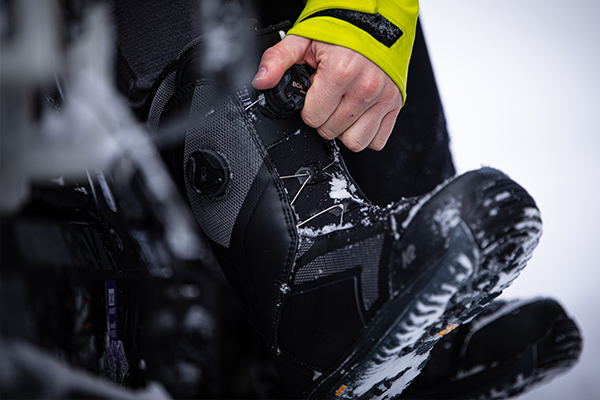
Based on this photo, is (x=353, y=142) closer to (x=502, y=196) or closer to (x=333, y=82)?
(x=333, y=82)

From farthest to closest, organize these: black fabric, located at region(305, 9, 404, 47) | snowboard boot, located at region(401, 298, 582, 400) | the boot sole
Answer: snowboard boot, located at region(401, 298, 582, 400) → black fabric, located at region(305, 9, 404, 47) → the boot sole

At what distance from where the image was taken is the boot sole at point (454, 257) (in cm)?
33

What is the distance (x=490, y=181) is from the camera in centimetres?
34

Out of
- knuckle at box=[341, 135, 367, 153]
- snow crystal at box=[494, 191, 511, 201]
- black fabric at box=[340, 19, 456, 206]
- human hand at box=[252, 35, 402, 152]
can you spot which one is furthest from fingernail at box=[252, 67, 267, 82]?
black fabric at box=[340, 19, 456, 206]

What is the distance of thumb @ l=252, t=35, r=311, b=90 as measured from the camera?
41 centimetres

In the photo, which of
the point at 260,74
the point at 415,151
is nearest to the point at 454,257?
the point at 260,74

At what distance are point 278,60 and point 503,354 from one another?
19.5 inches

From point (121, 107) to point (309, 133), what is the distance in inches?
9.7

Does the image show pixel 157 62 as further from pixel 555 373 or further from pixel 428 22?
pixel 555 373

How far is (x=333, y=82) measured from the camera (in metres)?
0.42

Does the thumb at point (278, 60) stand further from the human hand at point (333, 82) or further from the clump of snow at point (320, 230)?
the clump of snow at point (320, 230)

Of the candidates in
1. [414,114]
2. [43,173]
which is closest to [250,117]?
[43,173]

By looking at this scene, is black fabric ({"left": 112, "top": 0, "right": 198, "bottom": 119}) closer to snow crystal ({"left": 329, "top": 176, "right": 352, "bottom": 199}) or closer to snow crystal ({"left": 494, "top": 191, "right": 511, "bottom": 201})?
snow crystal ({"left": 329, "top": 176, "right": 352, "bottom": 199})

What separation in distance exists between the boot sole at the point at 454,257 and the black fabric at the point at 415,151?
386mm
